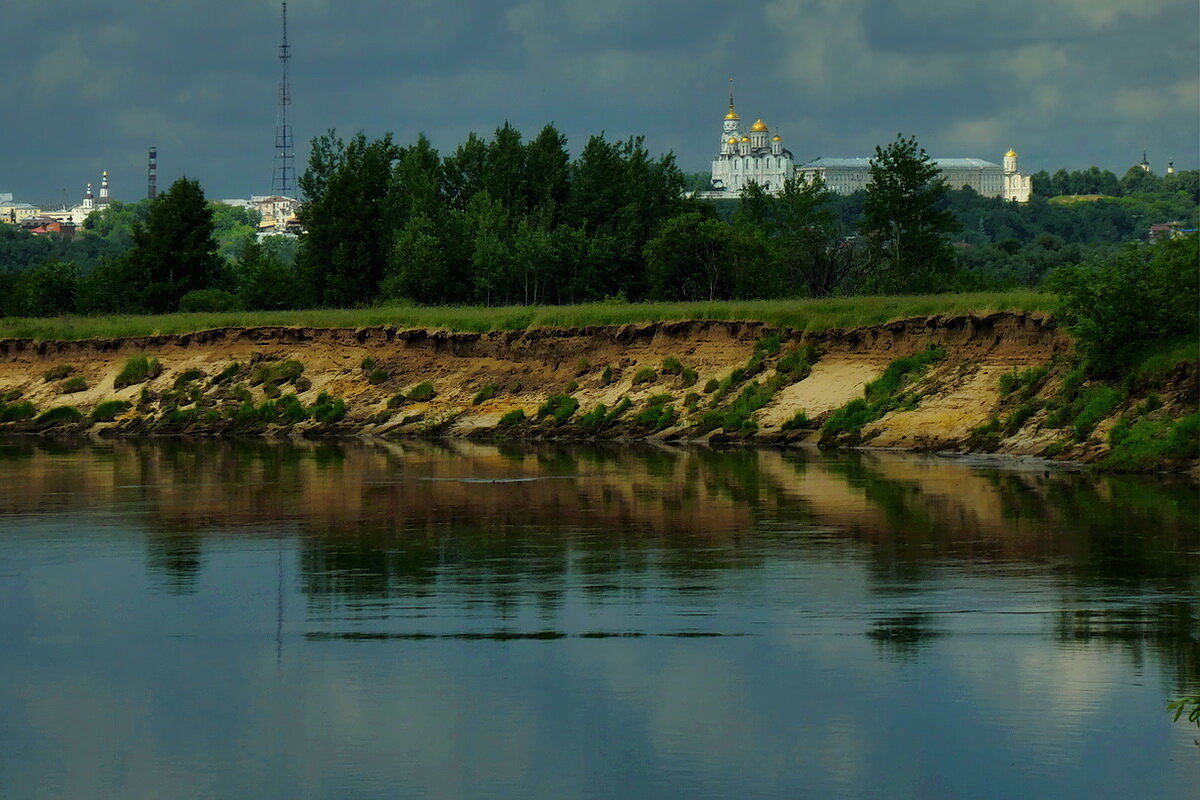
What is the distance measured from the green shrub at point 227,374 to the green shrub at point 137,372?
3.10m

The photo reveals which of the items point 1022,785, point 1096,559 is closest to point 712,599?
point 1096,559

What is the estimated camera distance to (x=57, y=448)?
5284 centimetres

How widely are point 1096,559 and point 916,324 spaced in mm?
26129

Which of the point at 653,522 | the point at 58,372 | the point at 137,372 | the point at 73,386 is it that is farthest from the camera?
the point at 58,372

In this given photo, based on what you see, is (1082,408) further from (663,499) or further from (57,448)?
(57,448)

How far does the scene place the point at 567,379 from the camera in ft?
187

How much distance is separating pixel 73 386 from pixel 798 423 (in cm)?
3005

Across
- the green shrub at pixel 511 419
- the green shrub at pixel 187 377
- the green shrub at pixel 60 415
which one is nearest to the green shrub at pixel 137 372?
the green shrub at pixel 187 377

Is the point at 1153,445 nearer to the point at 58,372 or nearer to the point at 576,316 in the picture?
the point at 576,316

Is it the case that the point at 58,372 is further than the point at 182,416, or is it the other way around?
the point at 58,372

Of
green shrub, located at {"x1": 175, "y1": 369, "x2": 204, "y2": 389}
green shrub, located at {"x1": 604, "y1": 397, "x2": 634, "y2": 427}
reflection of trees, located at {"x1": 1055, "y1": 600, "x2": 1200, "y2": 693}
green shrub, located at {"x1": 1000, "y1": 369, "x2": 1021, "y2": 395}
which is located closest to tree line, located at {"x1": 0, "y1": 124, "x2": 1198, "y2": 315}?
green shrub, located at {"x1": 175, "y1": 369, "x2": 204, "y2": 389}

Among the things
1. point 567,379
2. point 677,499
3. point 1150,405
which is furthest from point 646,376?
point 677,499

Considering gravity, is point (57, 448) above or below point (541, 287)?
below

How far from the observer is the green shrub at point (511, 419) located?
54938 millimetres
